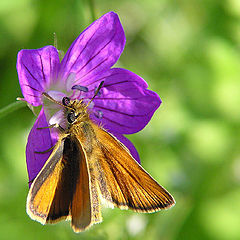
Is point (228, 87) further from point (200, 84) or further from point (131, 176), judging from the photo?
point (131, 176)

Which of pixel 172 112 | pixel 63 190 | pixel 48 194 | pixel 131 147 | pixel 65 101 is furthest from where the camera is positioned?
pixel 172 112

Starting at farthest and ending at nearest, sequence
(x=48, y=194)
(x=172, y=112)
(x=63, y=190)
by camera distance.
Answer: (x=172, y=112), (x=63, y=190), (x=48, y=194)

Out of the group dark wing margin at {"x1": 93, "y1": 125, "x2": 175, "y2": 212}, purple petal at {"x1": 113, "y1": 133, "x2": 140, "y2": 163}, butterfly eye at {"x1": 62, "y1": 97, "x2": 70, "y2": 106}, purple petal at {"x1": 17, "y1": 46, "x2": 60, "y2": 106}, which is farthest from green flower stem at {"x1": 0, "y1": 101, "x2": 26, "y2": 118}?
purple petal at {"x1": 113, "y1": 133, "x2": 140, "y2": 163}

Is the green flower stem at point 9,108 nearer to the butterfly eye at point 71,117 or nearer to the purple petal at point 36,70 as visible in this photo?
the purple petal at point 36,70

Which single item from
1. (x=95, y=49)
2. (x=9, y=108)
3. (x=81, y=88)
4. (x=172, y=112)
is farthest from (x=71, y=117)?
(x=172, y=112)

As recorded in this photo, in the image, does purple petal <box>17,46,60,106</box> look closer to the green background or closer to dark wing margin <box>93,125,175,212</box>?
dark wing margin <box>93,125,175,212</box>

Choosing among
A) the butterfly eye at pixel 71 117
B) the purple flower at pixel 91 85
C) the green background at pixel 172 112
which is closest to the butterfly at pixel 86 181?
the butterfly eye at pixel 71 117

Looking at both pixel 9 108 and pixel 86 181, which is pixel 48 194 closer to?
pixel 86 181
